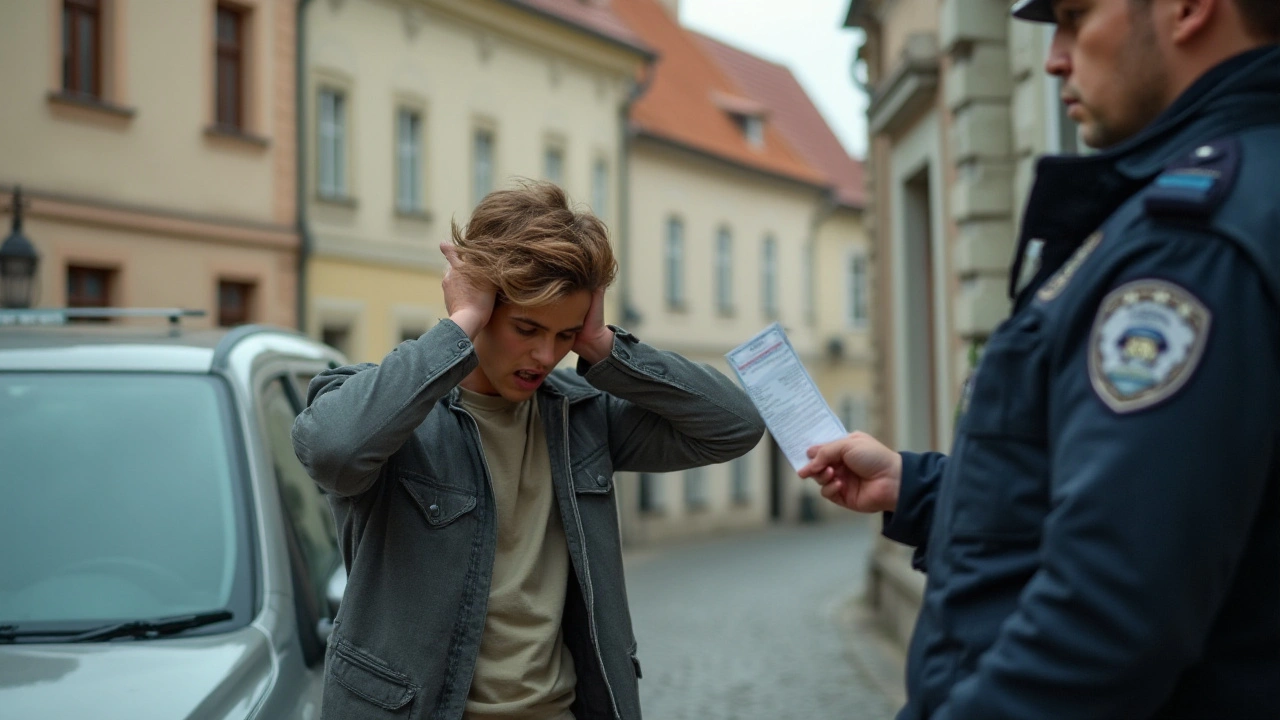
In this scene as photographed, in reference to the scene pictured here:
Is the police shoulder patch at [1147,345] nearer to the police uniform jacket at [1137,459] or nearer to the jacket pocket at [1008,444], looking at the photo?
the police uniform jacket at [1137,459]

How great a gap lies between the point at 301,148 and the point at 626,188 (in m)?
8.68

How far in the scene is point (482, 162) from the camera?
24016mm

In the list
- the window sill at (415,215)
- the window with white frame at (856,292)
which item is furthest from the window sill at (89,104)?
the window with white frame at (856,292)

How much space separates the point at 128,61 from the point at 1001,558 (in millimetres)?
17008

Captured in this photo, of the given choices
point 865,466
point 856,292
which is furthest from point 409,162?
point 865,466

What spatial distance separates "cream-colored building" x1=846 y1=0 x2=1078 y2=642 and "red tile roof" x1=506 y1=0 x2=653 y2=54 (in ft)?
40.6

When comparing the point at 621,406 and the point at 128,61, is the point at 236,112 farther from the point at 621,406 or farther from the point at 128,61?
the point at 621,406

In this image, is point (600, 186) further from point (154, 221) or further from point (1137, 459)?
point (1137, 459)

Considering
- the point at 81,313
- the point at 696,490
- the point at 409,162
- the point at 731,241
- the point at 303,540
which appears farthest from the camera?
the point at 731,241

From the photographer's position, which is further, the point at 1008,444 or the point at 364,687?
the point at 364,687

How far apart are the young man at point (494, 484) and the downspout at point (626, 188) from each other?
24.2m

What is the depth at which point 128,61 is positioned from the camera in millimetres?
17109

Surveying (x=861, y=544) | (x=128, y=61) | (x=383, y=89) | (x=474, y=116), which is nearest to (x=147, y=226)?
(x=128, y=61)

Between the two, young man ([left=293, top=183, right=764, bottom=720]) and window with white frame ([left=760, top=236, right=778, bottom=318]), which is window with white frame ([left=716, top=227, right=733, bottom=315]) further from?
young man ([left=293, top=183, right=764, bottom=720])
